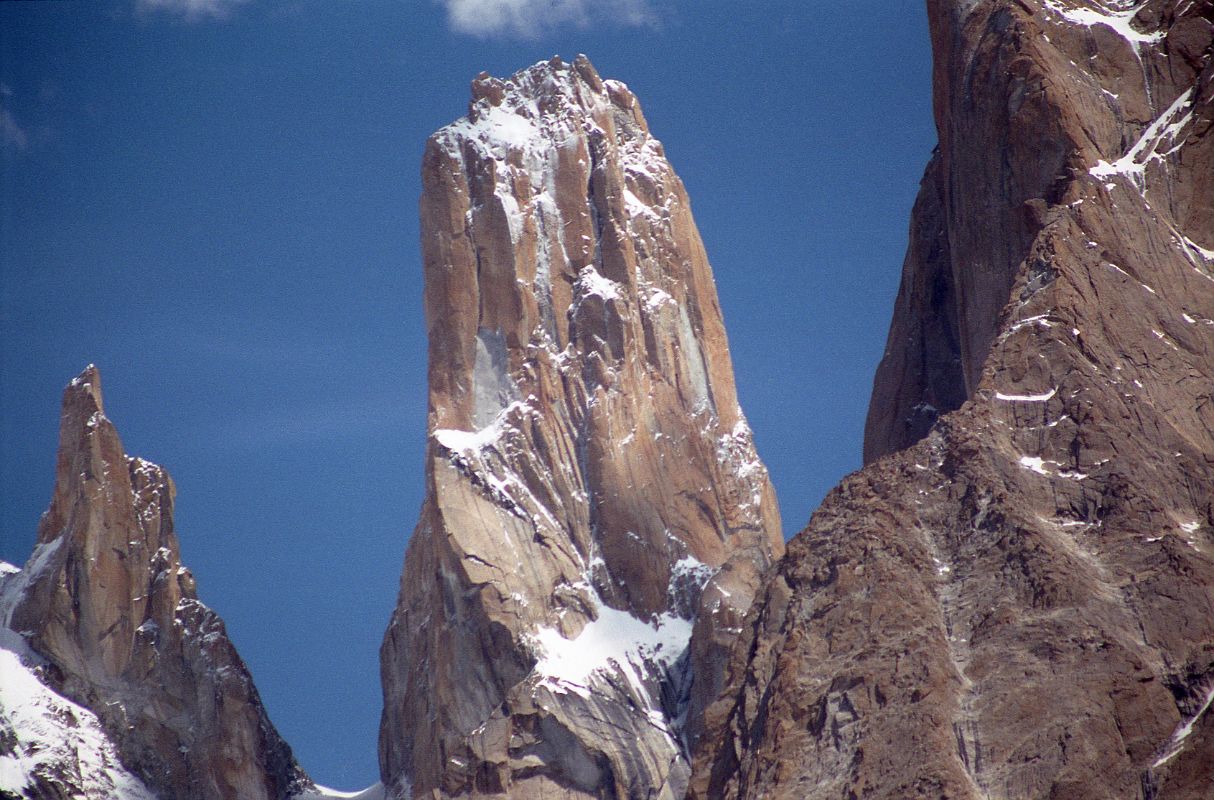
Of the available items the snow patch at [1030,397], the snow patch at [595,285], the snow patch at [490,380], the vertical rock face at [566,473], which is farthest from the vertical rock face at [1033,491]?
the snow patch at [490,380]

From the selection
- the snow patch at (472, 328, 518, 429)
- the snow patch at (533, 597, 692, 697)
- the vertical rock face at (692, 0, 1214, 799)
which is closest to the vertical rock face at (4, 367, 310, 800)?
the snow patch at (472, 328, 518, 429)

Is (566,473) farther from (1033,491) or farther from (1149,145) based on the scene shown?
(1033,491)

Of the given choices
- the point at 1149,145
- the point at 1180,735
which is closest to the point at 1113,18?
the point at 1149,145

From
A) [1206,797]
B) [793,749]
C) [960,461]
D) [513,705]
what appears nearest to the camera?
[1206,797]

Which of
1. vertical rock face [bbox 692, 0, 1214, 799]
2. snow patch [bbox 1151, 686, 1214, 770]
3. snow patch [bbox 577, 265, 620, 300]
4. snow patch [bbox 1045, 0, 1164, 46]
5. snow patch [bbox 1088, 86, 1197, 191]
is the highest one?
snow patch [bbox 577, 265, 620, 300]

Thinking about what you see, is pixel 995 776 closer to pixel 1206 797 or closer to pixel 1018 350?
pixel 1206 797

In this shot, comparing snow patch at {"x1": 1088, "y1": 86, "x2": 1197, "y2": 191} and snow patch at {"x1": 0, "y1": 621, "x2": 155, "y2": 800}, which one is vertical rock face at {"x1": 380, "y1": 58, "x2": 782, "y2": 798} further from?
snow patch at {"x1": 1088, "y1": 86, "x2": 1197, "y2": 191}

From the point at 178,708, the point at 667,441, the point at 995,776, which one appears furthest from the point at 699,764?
the point at 178,708
